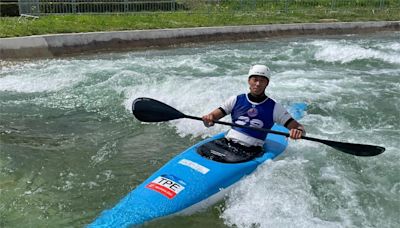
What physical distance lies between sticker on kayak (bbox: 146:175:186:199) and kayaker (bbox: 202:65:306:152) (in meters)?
0.74

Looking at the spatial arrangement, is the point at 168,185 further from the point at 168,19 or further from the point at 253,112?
the point at 168,19

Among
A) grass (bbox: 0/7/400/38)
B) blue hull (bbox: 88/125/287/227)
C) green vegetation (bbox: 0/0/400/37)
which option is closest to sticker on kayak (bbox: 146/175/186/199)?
blue hull (bbox: 88/125/287/227)

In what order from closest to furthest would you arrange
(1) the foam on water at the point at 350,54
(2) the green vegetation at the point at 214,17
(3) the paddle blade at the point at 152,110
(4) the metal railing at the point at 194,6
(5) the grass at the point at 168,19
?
(3) the paddle blade at the point at 152,110 < (1) the foam on water at the point at 350,54 < (5) the grass at the point at 168,19 < (2) the green vegetation at the point at 214,17 < (4) the metal railing at the point at 194,6

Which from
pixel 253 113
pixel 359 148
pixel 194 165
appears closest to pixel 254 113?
pixel 253 113

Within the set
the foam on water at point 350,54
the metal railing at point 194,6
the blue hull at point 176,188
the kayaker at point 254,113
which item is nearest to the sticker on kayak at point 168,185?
the blue hull at point 176,188

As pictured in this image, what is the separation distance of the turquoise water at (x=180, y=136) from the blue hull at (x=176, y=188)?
0.39 ft

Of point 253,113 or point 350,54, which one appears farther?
point 350,54

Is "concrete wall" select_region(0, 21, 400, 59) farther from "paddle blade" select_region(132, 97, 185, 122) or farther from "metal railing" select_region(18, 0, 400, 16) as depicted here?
"paddle blade" select_region(132, 97, 185, 122)

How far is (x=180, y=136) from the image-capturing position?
664 centimetres

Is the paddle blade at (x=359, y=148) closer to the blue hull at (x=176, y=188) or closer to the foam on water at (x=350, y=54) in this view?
the blue hull at (x=176, y=188)

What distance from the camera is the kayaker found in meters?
4.69

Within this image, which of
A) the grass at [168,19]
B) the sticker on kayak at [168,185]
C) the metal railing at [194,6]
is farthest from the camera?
the metal railing at [194,6]

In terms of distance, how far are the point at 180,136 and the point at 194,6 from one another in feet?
40.4

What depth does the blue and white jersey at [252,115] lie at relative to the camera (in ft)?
15.9
